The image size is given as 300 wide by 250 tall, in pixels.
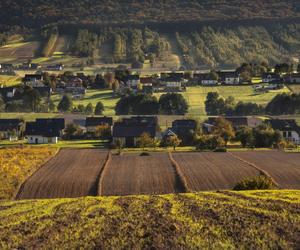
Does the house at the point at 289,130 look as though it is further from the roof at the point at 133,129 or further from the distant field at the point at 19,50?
the distant field at the point at 19,50

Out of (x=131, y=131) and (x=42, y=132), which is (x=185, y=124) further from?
(x=42, y=132)

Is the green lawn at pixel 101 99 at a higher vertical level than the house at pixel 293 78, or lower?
lower

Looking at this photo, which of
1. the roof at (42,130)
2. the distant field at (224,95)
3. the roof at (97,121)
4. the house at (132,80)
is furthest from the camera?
the house at (132,80)

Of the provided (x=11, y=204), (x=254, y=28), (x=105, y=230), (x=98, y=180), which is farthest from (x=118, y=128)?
(x=254, y=28)

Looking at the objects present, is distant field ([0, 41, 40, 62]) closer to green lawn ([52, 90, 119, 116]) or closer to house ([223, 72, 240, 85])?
green lawn ([52, 90, 119, 116])

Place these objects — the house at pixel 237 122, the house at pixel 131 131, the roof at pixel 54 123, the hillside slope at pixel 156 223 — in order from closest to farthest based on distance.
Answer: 1. the hillside slope at pixel 156 223
2. the house at pixel 131 131
3. the roof at pixel 54 123
4. the house at pixel 237 122

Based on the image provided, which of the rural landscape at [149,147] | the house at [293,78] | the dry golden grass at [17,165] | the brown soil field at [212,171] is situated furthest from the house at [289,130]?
the house at [293,78]

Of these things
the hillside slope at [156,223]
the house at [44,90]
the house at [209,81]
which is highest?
the house at [209,81]
